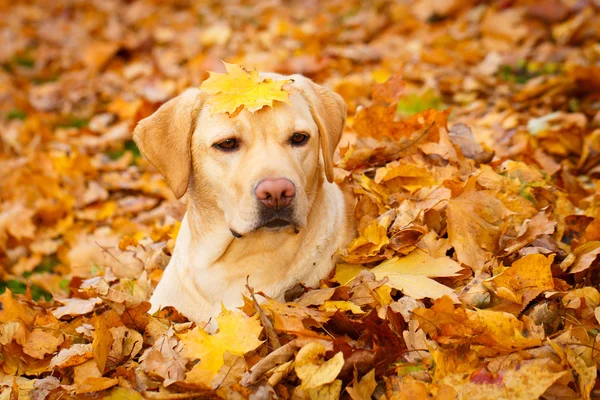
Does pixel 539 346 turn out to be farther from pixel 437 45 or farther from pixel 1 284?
pixel 437 45

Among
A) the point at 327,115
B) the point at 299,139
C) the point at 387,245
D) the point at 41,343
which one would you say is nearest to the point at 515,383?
the point at 387,245

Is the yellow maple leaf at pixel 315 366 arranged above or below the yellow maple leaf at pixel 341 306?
above

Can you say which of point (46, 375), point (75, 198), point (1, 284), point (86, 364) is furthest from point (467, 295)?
point (75, 198)

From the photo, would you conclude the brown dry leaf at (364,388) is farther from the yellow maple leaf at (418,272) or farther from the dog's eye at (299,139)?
the dog's eye at (299,139)

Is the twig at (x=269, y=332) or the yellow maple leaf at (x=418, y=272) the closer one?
the twig at (x=269, y=332)

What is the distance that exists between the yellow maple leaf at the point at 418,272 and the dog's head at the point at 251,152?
48cm

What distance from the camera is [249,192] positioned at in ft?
9.63

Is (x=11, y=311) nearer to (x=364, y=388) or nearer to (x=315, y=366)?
(x=315, y=366)

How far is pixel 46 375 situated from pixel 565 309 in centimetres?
240

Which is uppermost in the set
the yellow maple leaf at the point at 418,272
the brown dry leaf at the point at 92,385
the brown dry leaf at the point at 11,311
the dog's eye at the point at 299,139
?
the dog's eye at the point at 299,139

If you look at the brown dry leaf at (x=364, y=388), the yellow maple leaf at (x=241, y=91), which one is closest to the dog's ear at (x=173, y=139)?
the yellow maple leaf at (x=241, y=91)

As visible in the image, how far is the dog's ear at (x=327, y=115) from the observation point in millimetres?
3283

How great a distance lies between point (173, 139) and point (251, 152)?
1.45 ft

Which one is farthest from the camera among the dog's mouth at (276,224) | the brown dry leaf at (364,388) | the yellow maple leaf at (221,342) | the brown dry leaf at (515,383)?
the dog's mouth at (276,224)
